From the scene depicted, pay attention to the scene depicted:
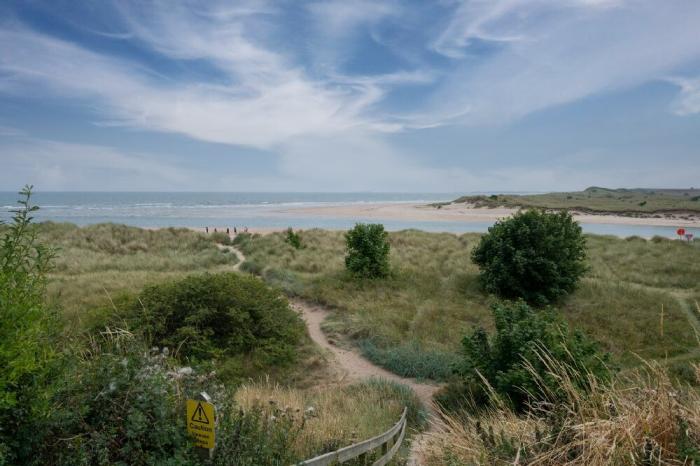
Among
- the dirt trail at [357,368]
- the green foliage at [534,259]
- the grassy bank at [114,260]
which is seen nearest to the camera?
the dirt trail at [357,368]

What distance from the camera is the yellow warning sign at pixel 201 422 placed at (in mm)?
3318

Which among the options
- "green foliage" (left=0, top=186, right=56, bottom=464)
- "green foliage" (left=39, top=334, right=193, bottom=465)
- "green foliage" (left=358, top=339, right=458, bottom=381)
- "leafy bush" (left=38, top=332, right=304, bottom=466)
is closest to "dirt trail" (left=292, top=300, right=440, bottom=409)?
"green foliage" (left=358, top=339, right=458, bottom=381)

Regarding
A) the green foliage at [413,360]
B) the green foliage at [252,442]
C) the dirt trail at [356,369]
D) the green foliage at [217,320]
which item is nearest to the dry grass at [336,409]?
the green foliage at [252,442]

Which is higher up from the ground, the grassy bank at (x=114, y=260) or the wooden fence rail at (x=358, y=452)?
the wooden fence rail at (x=358, y=452)

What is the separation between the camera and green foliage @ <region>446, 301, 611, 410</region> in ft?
20.8

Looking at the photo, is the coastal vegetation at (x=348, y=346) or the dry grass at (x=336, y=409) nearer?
the coastal vegetation at (x=348, y=346)

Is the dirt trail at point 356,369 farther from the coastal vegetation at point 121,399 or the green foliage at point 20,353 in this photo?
the green foliage at point 20,353

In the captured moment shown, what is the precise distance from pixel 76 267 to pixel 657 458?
886 inches

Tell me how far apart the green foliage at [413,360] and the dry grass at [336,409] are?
126 cm

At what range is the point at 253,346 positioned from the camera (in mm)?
9484

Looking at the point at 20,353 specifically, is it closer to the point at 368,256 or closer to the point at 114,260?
the point at 368,256

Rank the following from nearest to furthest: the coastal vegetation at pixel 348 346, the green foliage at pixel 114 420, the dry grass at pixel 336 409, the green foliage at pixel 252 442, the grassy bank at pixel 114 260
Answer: the green foliage at pixel 114 420 → the coastal vegetation at pixel 348 346 → the green foliage at pixel 252 442 → the dry grass at pixel 336 409 → the grassy bank at pixel 114 260

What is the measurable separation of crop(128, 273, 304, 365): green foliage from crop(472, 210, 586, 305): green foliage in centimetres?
784

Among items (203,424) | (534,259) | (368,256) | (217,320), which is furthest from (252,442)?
(368,256)
